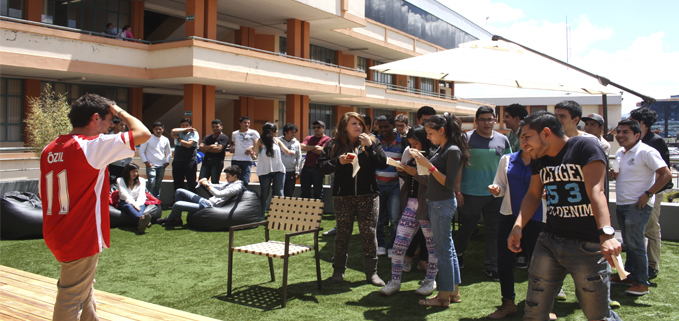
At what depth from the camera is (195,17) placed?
17.7 meters

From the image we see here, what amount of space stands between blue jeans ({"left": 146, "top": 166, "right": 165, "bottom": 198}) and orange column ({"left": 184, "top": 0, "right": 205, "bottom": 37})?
857 centimetres

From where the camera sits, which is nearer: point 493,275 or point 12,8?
point 493,275

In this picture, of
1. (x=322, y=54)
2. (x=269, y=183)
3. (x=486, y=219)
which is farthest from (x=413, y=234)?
(x=322, y=54)

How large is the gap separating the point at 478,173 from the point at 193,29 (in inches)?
577

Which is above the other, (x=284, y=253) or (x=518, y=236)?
(x=518, y=236)

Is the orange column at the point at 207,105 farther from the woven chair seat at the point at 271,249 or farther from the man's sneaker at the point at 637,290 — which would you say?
the man's sneaker at the point at 637,290

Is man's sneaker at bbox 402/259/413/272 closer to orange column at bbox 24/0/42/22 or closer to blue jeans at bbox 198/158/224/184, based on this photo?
blue jeans at bbox 198/158/224/184

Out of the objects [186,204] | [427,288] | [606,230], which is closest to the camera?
[606,230]

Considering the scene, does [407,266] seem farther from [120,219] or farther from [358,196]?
[120,219]

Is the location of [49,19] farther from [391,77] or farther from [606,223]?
[391,77]

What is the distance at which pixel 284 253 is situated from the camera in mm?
4863

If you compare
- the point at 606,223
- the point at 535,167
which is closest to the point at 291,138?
the point at 535,167

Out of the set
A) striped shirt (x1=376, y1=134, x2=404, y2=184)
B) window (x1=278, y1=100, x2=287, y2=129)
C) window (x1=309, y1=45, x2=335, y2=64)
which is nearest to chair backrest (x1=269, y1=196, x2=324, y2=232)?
striped shirt (x1=376, y1=134, x2=404, y2=184)

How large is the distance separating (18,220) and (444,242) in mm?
6856
